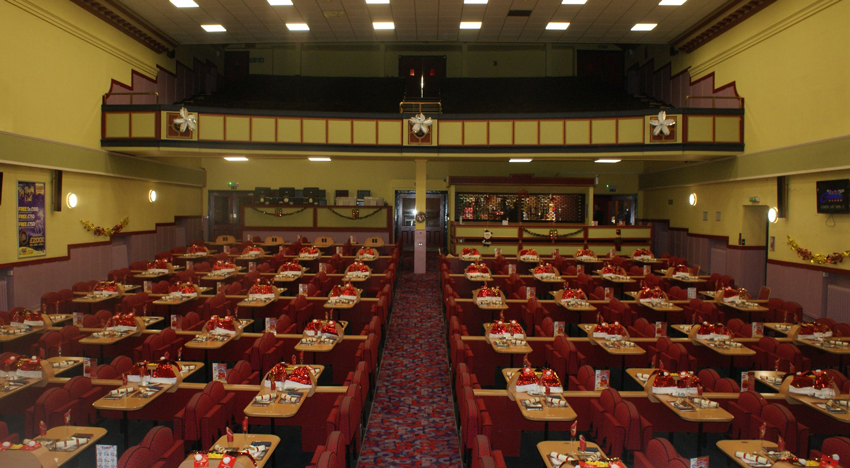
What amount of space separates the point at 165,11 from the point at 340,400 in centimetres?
1558

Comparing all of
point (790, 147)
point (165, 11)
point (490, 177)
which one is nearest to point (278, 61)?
point (165, 11)

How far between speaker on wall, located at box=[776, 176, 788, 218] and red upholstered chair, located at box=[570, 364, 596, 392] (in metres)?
9.95

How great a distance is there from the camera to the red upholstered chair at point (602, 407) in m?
6.12

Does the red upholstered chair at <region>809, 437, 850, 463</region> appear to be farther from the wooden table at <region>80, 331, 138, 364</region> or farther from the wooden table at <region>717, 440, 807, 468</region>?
the wooden table at <region>80, 331, 138, 364</region>

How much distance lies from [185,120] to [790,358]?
16117mm

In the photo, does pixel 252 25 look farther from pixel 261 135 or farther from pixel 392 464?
pixel 392 464

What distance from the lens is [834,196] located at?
11734 millimetres

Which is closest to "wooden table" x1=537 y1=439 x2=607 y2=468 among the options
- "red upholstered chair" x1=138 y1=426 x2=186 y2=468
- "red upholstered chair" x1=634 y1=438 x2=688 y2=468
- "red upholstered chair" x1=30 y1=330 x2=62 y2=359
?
"red upholstered chair" x1=634 y1=438 x2=688 y2=468

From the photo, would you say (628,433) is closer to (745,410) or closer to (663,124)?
(745,410)

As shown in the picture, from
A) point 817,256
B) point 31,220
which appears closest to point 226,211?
point 31,220

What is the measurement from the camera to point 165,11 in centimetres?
1678

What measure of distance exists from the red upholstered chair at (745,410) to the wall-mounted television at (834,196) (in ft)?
24.7

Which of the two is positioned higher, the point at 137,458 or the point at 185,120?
the point at 185,120

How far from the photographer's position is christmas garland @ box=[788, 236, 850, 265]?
11680mm
